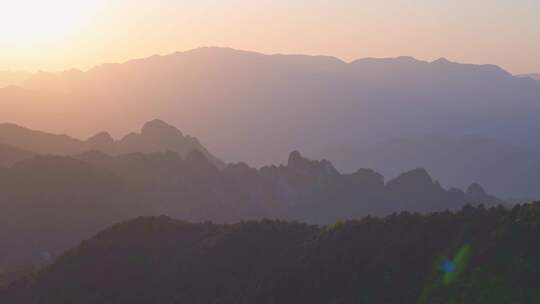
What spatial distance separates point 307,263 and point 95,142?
136 meters

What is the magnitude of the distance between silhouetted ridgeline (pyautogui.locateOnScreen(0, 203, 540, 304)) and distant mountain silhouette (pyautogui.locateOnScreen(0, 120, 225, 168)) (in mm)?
86747

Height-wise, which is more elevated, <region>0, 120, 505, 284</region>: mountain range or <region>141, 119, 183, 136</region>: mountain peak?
<region>141, 119, 183, 136</region>: mountain peak

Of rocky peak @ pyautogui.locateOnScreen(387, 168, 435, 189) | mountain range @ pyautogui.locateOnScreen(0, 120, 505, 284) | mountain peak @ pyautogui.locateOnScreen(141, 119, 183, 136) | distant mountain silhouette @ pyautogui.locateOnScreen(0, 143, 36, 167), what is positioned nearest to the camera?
mountain range @ pyautogui.locateOnScreen(0, 120, 505, 284)

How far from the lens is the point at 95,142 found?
534 ft

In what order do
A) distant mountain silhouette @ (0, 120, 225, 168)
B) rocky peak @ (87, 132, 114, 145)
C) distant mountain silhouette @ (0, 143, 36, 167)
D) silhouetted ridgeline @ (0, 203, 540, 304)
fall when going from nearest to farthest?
silhouetted ridgeline @ (0, 203, 540, 304) → distant mountain silhouette @ (0, 143, 36, 167) → distant mountain silhouette @ (0, 120, 225, 168) → rocky peak @ (87, 132, 114, 145)

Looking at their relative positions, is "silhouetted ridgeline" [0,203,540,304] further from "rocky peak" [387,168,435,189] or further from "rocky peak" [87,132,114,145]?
"rocky peak" [87,132,114,145]

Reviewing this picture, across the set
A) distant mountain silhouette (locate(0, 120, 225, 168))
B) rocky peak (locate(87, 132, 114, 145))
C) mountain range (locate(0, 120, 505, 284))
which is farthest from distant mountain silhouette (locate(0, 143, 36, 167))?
rocky peak (locate(87, 132, 114, 145))

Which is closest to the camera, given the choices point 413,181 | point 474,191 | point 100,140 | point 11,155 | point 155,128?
point 11,155

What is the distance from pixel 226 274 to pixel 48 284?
11.2m

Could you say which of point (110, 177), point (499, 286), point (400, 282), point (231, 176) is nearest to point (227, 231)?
point (400, 282)

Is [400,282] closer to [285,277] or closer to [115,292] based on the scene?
[285,277]

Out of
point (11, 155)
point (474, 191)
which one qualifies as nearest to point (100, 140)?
point (11, 155)

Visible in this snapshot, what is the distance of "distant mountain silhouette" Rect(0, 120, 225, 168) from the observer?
490 ft

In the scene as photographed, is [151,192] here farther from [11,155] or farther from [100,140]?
[100,140]
